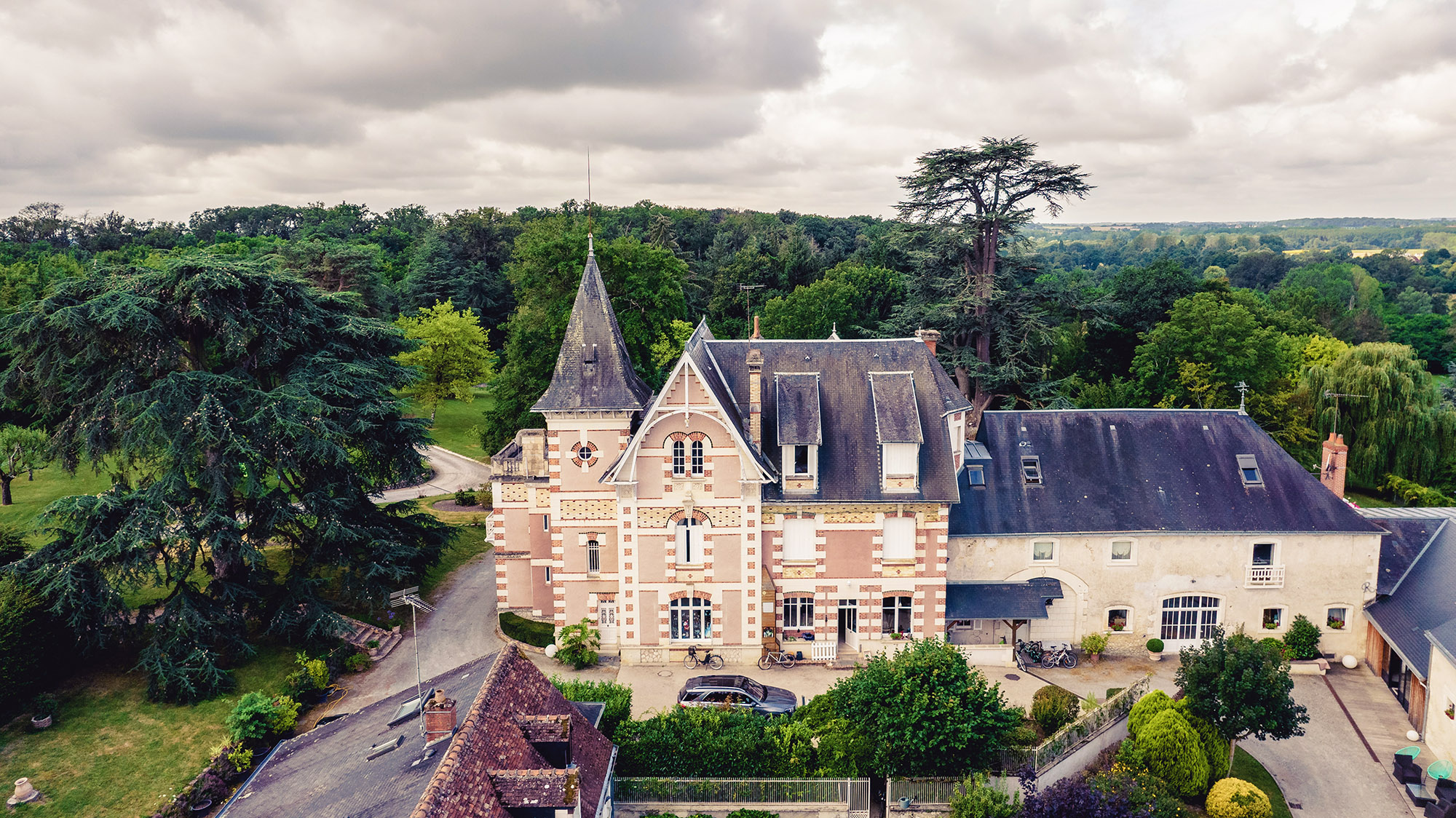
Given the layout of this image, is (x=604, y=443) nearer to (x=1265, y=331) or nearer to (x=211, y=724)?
(x=211, y=724)

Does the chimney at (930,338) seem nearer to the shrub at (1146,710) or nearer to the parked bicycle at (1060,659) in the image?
the parked bicycle at (1060,659)

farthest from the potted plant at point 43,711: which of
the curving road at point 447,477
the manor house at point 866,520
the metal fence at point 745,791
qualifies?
the curving road at point 447,477

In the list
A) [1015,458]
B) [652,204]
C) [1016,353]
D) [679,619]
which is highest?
[652,204]

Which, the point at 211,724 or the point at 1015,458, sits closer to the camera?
the point at 211,724

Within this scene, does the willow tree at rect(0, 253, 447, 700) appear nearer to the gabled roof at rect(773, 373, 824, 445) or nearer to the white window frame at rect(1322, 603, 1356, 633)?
the gabled roof at rect(773, 373, 824, 445)

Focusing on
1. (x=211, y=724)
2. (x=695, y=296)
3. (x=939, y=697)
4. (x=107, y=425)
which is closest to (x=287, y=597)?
(x=211, y=724)
